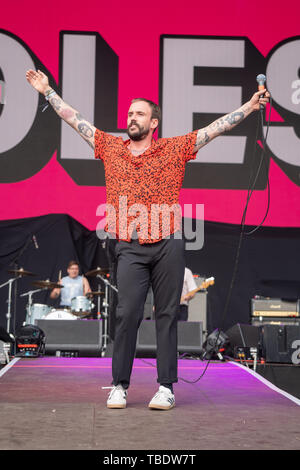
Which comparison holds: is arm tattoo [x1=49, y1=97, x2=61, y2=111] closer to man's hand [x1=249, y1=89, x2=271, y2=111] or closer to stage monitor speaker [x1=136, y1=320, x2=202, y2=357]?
man's hand [x1=249, y1=89, x2=271, y2=111]

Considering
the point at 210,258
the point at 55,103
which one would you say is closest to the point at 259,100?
the point at 55,103

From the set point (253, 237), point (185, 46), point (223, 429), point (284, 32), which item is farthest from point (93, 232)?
point (223, 429)

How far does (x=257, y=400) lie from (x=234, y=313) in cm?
572

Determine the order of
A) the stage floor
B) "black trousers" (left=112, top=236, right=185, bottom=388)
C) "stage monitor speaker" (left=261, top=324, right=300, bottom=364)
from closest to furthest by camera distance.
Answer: the stage floor → "black trousers" (left=112, top=236, right=185, bottom=388) → "stage monitor speaker" (left=261, top=324, right=300, bottom=364)

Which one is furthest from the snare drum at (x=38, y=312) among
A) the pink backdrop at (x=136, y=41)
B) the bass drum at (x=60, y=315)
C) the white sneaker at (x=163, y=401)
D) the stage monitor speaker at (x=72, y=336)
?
the white sneaker at (x=163, y=401)

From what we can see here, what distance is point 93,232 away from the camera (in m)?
8.68

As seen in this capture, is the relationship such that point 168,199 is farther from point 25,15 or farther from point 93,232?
point 25,15

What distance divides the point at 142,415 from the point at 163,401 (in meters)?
0.18

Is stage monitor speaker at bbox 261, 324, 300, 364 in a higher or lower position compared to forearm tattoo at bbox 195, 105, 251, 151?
lower

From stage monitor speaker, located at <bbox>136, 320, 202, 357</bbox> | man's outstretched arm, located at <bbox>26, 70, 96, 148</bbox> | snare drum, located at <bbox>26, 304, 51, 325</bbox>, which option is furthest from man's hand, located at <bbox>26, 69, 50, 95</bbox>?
snare drum, located at <bbox>26, 304, 51, 325</bbox>

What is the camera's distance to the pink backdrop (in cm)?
878

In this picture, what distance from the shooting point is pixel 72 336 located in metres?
6.05

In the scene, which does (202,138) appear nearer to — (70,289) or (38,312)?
(38,312)

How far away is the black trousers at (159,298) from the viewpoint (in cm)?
282
